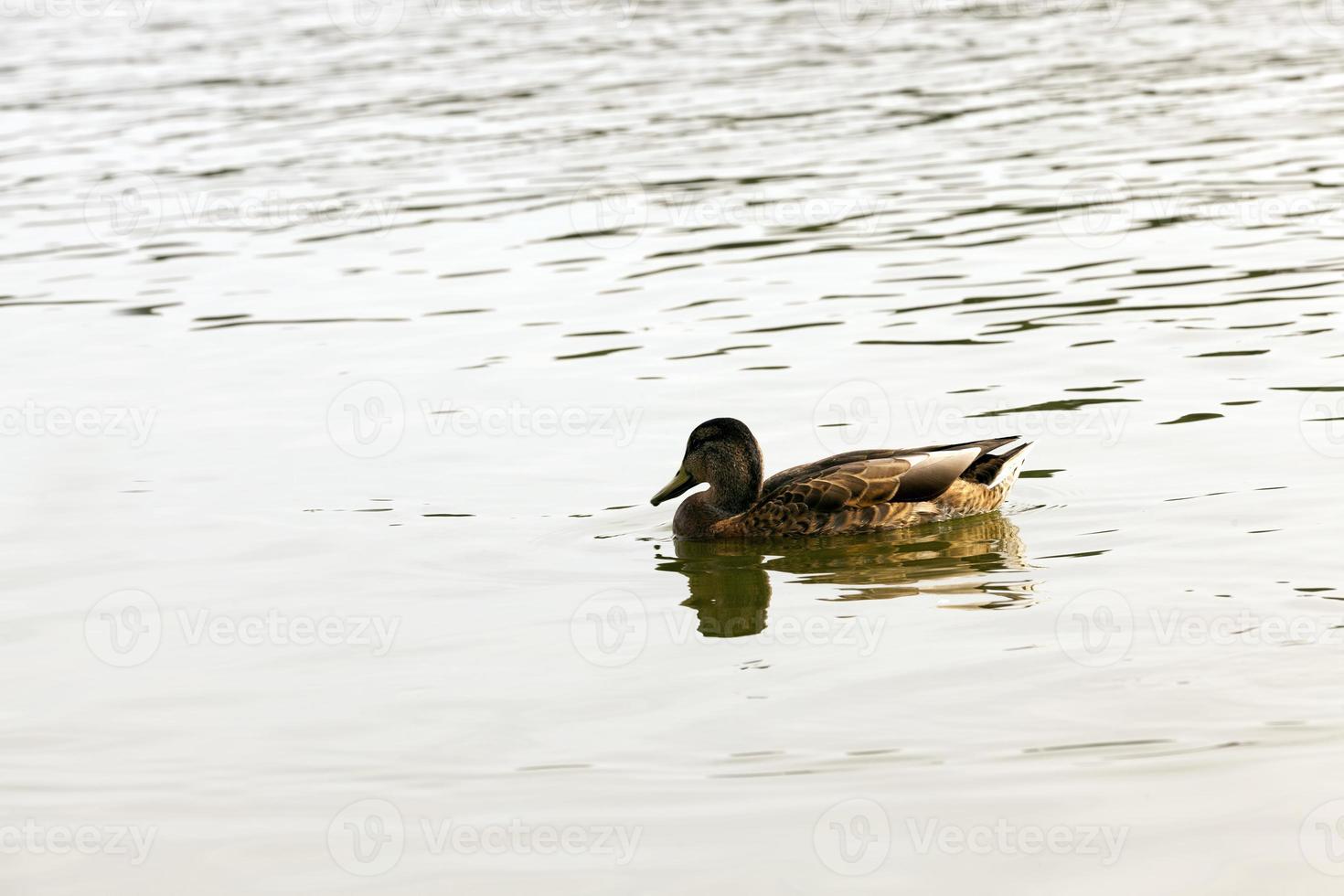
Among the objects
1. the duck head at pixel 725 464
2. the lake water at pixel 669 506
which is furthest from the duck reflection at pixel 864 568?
the duck head at pixel 725 464

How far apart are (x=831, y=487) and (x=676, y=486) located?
924 mm

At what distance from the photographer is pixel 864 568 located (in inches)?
377

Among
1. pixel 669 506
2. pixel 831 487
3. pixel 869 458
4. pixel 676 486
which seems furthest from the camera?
pixel 669 506

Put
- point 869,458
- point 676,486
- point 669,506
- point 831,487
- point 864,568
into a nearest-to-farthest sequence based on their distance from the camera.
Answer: point 864,568
point 831,487
point 869,458
point 676,486
point 669,506

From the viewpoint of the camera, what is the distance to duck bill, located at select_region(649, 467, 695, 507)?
10.3m

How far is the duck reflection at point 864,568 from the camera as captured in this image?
29.2ft

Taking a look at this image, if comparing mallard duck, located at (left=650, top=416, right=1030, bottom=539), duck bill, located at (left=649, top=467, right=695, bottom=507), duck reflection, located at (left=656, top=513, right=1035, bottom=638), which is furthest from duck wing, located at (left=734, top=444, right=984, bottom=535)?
duck bill, located at (left=649, top=467, right=695, bottom=507)

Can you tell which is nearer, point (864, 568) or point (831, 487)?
point (864, 568)

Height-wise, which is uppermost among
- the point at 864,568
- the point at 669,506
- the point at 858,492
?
the point at 858,492

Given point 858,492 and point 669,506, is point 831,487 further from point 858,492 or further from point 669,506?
point 669,506

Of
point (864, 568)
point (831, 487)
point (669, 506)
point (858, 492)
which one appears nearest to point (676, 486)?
point (669, 506)

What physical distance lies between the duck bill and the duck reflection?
274mm

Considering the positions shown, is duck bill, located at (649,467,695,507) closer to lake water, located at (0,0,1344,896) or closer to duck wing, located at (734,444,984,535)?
lake water, located at (0,0,1344,896)

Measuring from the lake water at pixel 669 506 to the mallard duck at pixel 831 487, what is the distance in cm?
16
